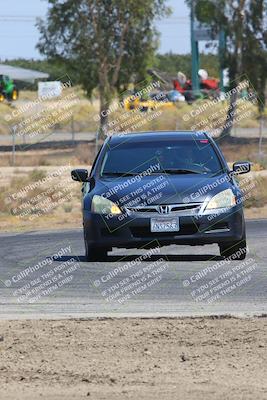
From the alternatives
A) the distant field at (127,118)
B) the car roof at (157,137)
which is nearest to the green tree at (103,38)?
the distant field at (127,118)

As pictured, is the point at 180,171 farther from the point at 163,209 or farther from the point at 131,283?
the point at 131,283

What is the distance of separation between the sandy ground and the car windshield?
562cm

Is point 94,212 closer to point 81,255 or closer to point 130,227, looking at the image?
point 130,227

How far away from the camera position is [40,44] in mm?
53406

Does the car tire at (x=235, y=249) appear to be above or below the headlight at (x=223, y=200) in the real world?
below

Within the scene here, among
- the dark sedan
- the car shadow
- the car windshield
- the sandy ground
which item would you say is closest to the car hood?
the dark sedan

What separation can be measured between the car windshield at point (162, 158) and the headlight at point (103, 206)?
798 millimetres

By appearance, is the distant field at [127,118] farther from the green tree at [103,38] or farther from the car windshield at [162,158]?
the car windshield at [162,158]

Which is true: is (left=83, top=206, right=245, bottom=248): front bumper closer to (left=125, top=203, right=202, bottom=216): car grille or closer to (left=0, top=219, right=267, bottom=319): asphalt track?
(left=125, top=203, right=202, bottom=216): car grille

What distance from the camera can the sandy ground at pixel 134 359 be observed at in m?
8.31

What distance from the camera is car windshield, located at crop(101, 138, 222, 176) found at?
645 inches

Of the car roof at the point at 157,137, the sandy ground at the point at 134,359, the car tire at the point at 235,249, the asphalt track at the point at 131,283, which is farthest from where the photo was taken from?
the car roof at the point at 157,137

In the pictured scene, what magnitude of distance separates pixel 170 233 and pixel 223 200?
761mm

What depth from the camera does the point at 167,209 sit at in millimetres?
15461
